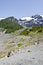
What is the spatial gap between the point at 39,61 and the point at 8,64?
13.9ft

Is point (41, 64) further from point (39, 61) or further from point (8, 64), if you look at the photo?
point (8, 64)

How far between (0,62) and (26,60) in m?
3.88

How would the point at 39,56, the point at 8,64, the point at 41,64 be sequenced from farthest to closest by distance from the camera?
the point at 39,56, the point at 8,64, the point at 41,64

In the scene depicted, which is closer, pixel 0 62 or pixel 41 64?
pixel 41 64

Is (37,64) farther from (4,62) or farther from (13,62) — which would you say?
(4,62)

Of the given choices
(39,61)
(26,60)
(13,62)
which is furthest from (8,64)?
(39,61)

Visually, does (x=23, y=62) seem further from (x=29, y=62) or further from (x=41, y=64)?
(x=41, y=64)

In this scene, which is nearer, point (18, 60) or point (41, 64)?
point (41, 64)

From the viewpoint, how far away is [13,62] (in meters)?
26.5

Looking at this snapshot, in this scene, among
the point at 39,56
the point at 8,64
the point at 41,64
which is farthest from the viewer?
the point at 39,56

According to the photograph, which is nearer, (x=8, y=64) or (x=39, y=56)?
(x=8, y=64)

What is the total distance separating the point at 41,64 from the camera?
24609mm

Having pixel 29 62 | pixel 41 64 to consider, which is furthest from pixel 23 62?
pixel 41 64

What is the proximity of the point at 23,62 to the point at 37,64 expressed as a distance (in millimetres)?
2265
